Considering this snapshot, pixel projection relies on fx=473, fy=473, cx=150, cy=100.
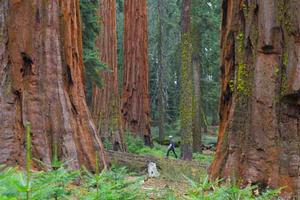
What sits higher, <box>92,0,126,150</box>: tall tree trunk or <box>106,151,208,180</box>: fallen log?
<box>92,0,126,150</box>: tall tree trunk

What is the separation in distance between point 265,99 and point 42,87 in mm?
3348

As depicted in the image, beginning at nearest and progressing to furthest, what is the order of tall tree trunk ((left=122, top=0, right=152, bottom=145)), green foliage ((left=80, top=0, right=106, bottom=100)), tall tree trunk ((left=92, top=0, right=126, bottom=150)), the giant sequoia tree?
the giant sequoia tree → green foliage ((left=80, top=0, right=106, bottom=100)) → tall tree trunk ((left=92, top=0, right=126, bottom=150)) → tall tree trunk ((left=122, top=0, right=152, bottom=145))

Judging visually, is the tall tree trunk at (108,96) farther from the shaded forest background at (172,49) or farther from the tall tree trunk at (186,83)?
the tall tree trunk at (186,83)

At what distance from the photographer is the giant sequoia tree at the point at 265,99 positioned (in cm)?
571

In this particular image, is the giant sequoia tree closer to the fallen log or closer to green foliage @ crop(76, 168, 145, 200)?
green foliage @ crop(76, 168, 145, 200)

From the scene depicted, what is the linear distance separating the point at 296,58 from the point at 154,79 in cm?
3549

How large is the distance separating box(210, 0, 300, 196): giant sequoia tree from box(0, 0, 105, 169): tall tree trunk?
243 centimetres

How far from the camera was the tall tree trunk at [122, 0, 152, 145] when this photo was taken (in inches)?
861

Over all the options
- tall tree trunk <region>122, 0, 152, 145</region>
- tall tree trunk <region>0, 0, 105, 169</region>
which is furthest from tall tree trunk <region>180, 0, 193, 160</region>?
tall tree trunk <region>0, 0, 105, 169</region>

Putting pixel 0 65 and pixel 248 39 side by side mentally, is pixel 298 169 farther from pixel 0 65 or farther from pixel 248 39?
pixel 0 65

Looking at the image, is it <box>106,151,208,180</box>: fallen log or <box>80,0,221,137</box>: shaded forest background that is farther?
<box>80,0,221,137</box>: shaded forest background

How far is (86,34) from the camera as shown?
13031 mm

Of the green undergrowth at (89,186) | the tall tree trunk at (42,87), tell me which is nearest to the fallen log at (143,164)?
the tall tree trunk at (42,87)

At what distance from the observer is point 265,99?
5.90m
